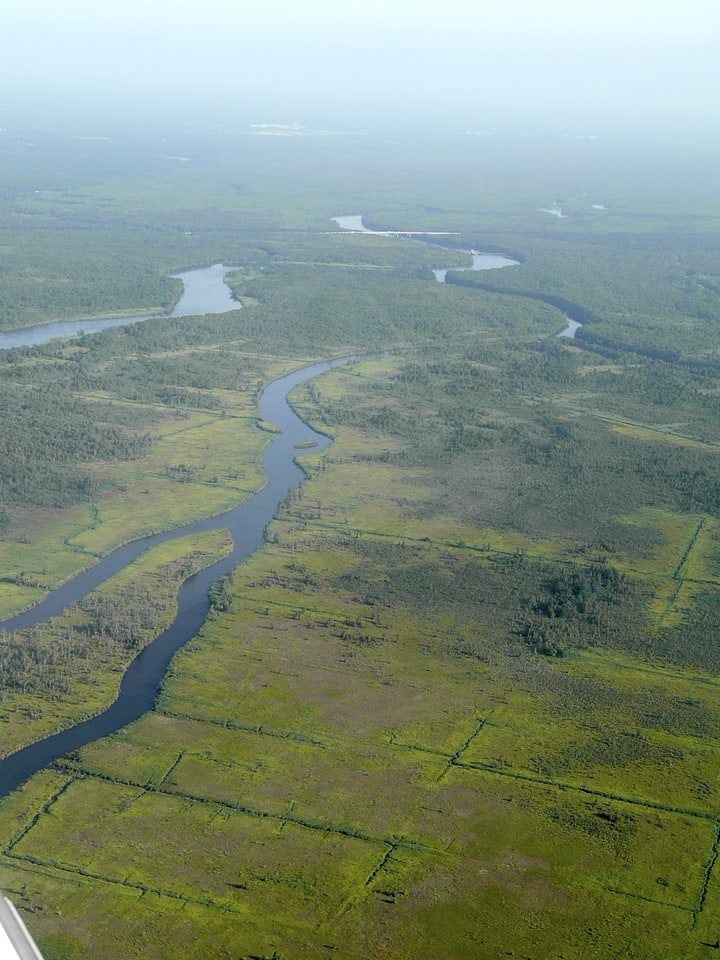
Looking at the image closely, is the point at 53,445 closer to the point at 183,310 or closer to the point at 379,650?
the point at 379,650

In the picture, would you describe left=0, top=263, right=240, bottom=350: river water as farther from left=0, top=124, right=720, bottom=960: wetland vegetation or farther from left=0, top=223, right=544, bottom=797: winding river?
left=0, top=124, right=720, bottom=960: wetland vegetation

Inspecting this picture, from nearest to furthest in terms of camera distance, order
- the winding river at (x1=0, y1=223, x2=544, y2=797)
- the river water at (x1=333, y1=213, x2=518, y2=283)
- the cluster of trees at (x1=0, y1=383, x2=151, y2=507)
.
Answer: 1. the winding river at (x1=0, y1=223, x2=544, y2=797)
2. the cluster of trees at (x1=0, y1=383, x2=151, y2=507)
3. the river water at (x1=333, y1=213, x2=518, y2=283)

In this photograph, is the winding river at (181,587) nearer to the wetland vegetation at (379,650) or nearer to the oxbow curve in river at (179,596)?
the oxbow curve in river at (179,596)

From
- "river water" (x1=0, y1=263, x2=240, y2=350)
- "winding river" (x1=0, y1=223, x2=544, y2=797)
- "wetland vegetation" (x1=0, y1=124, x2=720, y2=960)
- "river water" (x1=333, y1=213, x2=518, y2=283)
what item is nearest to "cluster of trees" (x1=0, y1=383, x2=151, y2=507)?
"wetland vegetation" (x1=0, y1=124, x2=720, y2=960)

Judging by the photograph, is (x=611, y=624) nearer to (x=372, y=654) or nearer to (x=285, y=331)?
(x=372, y=654)

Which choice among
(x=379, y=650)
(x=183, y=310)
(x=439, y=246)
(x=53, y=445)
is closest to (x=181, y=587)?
(x=379, y=650)

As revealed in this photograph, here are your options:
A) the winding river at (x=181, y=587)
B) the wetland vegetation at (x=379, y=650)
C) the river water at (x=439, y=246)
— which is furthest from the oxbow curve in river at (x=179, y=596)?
the river water at (x=439, y=246)

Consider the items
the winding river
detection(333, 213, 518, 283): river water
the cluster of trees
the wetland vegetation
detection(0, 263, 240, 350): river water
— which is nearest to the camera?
the wetland vegetation
